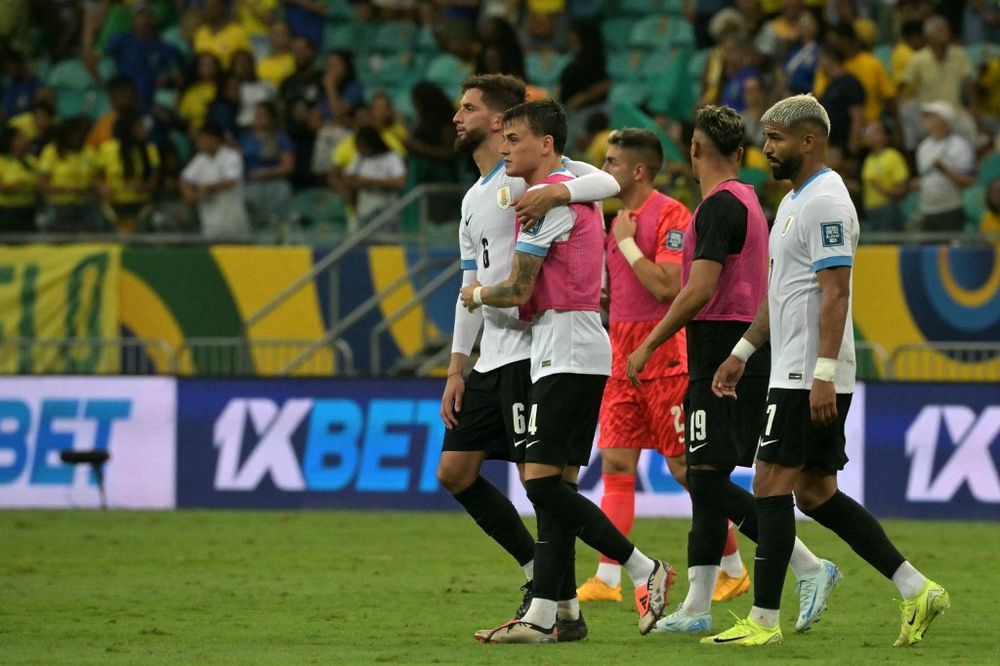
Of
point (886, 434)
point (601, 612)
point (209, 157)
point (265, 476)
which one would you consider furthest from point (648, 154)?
point (209, 157)

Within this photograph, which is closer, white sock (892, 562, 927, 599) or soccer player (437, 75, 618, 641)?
white sock (892, 562, 927, 599)

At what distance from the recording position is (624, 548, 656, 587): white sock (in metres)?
8.45

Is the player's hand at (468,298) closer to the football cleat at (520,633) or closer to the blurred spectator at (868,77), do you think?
the football cleat at (520,633)

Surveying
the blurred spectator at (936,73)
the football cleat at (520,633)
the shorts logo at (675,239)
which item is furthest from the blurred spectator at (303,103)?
the football cleat at (520,633)

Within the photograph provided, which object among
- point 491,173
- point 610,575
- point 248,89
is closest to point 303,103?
point 248,89

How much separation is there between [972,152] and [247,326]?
23.6ft

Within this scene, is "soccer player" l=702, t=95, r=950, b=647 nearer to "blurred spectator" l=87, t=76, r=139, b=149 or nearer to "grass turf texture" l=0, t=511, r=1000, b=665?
"grass turf texture" l=0, t=511, r=1000, b=665

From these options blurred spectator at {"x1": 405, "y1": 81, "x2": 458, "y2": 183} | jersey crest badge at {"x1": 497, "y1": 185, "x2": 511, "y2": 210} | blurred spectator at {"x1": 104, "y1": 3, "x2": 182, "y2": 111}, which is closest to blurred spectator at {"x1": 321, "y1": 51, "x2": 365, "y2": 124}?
blurred spectator at {"x1": 405, "y1": 81, "x2": 458, "y2": 183}

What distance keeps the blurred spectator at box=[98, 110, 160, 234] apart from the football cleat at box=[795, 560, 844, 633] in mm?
12782

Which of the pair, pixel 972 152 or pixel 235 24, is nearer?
pixel 972 152

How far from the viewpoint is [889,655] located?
25.8ft

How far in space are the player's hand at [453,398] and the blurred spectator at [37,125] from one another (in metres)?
13.5

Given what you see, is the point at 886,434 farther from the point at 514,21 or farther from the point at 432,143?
the point at 514,21

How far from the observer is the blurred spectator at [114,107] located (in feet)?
69.1
